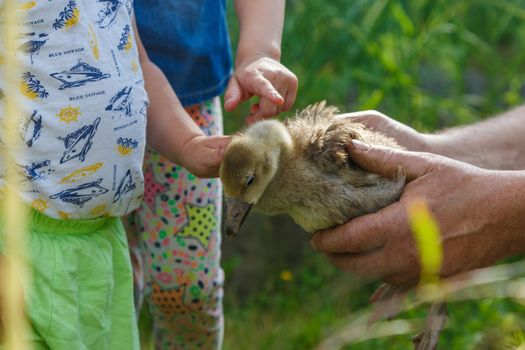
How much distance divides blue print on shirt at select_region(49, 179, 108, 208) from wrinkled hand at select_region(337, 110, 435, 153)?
29.9 inches

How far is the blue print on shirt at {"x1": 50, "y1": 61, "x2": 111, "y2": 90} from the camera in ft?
5.39

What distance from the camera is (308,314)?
3.39 meters

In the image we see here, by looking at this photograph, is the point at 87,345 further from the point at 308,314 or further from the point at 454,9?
the point at 454,9

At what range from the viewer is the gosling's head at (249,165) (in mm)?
1816

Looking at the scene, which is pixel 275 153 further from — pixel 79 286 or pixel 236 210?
pixel 79 286

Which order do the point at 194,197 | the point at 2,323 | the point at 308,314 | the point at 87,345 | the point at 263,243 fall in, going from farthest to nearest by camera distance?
the point at 263,243 → the point at 308,314 → the point at 194,197 → the point at 87,345 → the point at 2,323

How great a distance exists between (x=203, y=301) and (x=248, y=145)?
736mm

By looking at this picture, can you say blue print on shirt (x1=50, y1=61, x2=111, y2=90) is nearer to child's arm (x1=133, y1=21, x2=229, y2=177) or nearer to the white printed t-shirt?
the white printed t-shirt

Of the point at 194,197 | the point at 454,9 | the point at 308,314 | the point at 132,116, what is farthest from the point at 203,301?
the point at 454,9

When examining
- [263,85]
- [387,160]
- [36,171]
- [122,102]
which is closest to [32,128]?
[36,171]

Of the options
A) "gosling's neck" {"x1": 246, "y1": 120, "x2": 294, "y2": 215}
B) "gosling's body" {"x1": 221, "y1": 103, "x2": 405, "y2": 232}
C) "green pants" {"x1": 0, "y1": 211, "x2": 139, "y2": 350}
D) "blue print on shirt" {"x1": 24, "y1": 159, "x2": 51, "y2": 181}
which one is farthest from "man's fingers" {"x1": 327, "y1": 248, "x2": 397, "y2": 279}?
"blue print on shirt" {"x1": 24, "y1": 159, "x2": 51, "y2": 181}

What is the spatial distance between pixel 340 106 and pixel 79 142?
7.34ft

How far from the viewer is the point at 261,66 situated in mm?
1958

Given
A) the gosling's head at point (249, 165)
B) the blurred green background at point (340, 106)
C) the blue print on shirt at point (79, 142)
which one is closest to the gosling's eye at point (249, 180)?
the gosling's head at point (249, 165)
